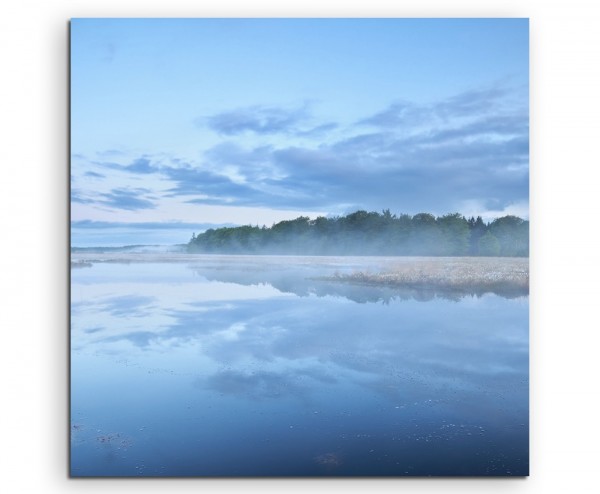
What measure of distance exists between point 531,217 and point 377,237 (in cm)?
87

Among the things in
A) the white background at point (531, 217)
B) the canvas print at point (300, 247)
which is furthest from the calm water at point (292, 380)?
the white background at point (531, 217)

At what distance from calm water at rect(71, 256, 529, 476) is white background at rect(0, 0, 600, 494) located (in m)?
0.11

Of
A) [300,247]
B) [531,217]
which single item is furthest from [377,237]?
[531,217]

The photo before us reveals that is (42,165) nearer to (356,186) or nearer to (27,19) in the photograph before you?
(27,19)

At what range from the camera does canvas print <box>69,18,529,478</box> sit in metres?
2.80

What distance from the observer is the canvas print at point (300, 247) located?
2.80 meters

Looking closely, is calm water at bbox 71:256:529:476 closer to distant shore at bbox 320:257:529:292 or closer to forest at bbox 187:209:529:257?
distant shore at bbox 320:257:529:292

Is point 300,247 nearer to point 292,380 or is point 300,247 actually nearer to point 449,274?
point 292,380

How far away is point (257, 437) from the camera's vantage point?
9.20ft

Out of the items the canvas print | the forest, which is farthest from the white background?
the forest

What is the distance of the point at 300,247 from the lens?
9.99ft

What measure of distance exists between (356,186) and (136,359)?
159 cm

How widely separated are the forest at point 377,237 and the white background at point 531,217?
0.73 ft

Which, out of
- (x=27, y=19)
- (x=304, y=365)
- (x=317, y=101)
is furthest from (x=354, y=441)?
(x=27, y=19)
